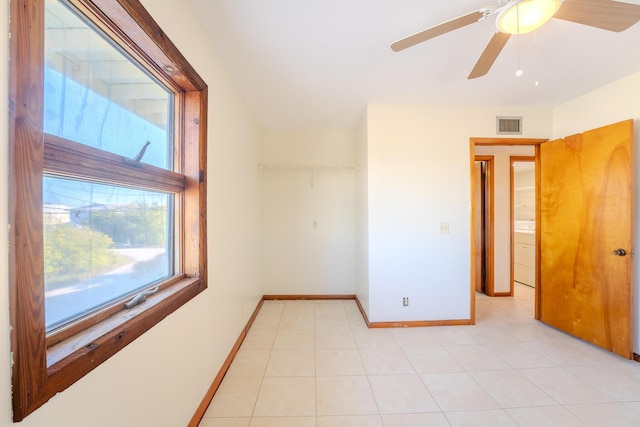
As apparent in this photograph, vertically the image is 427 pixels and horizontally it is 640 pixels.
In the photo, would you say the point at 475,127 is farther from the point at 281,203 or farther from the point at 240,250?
the point at 240,250

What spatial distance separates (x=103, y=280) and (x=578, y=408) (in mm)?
2770

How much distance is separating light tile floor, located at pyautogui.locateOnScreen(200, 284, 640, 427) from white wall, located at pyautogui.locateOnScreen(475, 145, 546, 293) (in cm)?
106

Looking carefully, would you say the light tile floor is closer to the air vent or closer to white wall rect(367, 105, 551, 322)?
white wall rect(367, 105, 551, 322)

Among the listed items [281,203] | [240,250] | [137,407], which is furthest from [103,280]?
[281,203]

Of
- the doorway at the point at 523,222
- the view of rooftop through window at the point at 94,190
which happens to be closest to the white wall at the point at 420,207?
the doorway at the point at 523,222

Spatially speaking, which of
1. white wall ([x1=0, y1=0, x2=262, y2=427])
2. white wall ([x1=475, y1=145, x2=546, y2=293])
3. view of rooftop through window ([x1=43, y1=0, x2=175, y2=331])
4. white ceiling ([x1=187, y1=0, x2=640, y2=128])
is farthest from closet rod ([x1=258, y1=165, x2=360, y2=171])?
white wall ([x1=475, y1=145, x2=546, y2=293])

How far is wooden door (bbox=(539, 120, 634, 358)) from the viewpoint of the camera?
6.69ft

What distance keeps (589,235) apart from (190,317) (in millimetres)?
3386

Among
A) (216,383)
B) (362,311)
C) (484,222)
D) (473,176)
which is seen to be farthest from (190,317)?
(484,222)

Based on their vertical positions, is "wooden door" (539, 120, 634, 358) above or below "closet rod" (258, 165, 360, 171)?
below

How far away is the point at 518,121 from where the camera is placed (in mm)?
2705

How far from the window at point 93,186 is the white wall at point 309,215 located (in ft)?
6.52

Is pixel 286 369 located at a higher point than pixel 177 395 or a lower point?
lower

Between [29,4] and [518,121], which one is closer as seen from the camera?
[29,4]
